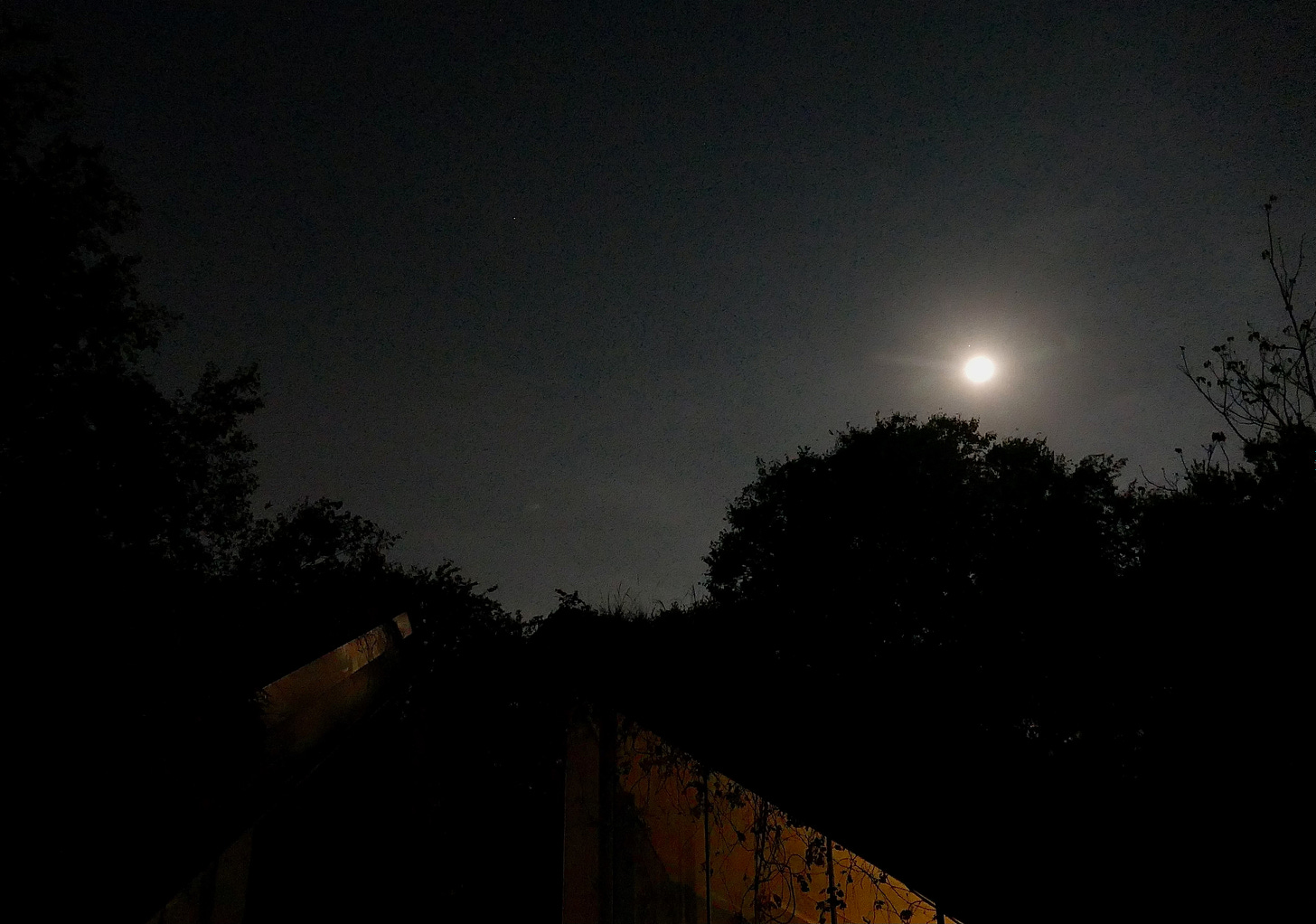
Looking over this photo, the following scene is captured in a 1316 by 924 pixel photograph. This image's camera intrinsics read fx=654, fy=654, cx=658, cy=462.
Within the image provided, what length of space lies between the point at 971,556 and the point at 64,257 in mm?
18652

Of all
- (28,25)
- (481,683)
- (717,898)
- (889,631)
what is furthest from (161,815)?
(889,631)

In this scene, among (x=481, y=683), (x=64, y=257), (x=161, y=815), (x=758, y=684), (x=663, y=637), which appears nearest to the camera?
(x=161, y=815)

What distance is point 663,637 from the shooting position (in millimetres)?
1888

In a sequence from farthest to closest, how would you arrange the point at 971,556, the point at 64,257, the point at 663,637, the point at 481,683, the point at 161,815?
the point at 971,556, the point at 64,257, the point at 481,683, the point at 663,637, the point at 161,815

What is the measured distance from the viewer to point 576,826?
3.10 metres

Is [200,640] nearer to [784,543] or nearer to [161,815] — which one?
[161,815]

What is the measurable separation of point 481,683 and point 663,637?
9.34 feet

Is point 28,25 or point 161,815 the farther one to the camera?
point 28,25

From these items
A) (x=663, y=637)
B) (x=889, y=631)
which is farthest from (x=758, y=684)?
(x=889, y=631)

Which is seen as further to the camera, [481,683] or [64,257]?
[64,257]

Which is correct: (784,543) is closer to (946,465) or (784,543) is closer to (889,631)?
(889,631)

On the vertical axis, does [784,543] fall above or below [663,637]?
above

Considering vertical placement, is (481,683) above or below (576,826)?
above

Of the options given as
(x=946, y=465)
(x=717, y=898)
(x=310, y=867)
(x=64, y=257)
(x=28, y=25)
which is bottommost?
(x=310, y=867)
